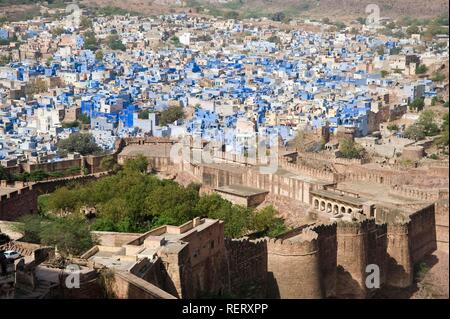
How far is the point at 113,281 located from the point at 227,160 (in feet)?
33.8

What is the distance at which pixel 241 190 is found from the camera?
634 inches

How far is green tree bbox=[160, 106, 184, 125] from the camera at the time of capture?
27.4 meters

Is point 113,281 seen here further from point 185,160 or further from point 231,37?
point 231,37

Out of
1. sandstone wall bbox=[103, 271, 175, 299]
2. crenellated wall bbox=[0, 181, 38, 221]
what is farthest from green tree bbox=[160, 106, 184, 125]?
sandstone wall bbox=[103, 271, 175, 299]

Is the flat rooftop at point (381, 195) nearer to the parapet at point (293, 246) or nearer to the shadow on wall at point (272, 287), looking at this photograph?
the parapet at point (293, 246)

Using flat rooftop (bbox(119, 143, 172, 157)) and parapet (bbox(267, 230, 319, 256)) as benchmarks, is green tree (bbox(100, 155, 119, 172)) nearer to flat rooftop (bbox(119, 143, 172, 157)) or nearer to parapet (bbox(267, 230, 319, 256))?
flat rooftop (bbox(119, 143, 172, 157))

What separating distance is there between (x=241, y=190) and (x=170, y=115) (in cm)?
1221

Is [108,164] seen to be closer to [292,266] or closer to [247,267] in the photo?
[247,267]

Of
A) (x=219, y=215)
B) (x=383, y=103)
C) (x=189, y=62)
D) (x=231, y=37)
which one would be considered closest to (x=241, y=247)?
(x=219, y=215)

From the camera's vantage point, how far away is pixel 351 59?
1708 inches

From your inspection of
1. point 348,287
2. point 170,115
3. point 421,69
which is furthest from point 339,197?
point 421,69

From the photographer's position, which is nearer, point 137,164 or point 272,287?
point 272,287

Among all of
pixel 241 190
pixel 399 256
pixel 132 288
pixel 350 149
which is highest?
pixel 132 288
